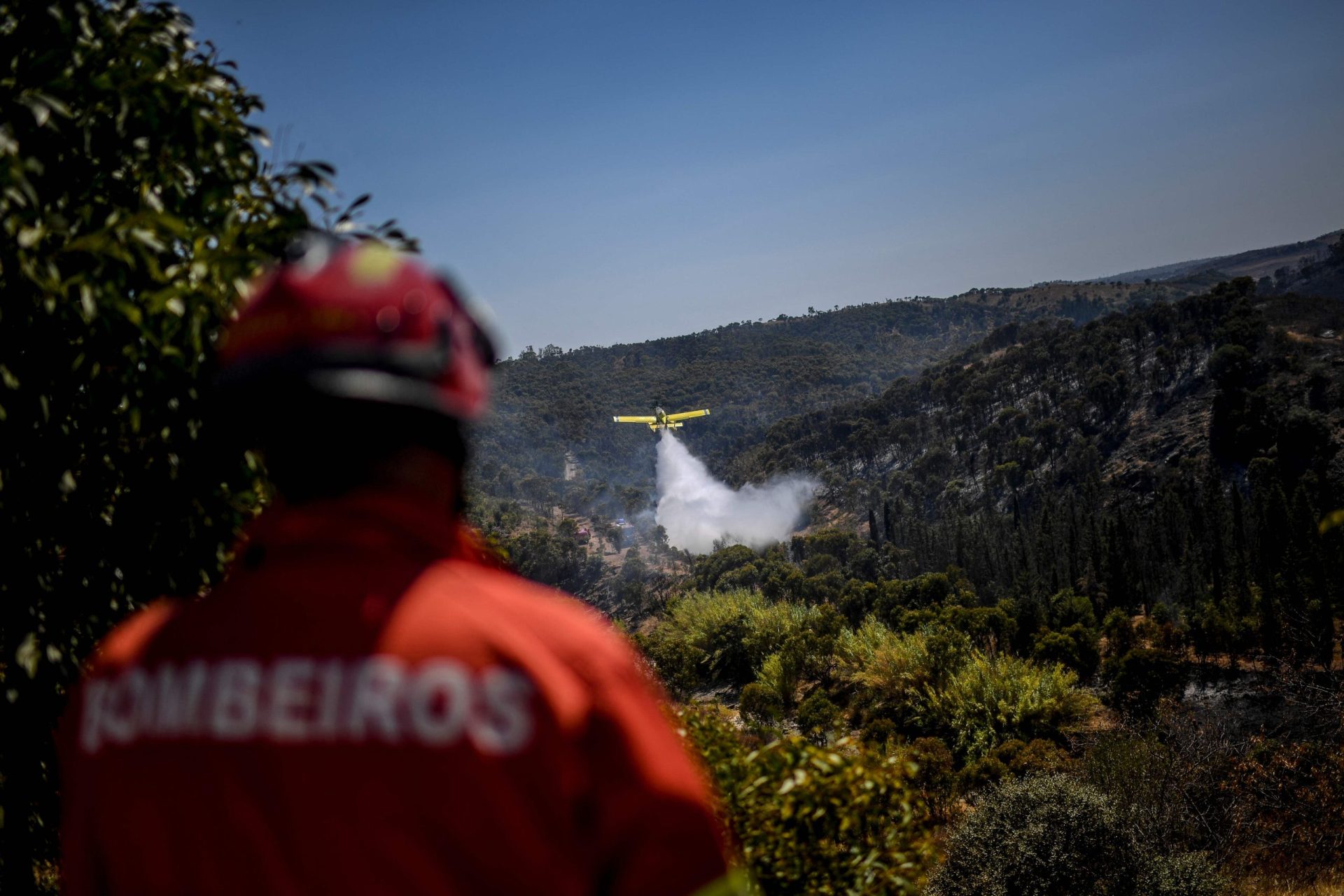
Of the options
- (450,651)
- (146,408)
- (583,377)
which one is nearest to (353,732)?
(450,651)

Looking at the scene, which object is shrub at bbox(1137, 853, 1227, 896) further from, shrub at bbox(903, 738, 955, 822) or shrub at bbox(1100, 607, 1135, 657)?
shrub at bbox(1100, 607, 1135, 657)

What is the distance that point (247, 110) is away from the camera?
4.32 metres

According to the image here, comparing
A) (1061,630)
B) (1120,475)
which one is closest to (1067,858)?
(1061,630)

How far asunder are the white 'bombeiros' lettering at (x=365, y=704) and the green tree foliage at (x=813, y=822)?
9.18 ft

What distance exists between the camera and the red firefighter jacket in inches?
44.3

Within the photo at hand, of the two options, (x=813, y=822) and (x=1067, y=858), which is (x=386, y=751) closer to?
(x=813, y=822)

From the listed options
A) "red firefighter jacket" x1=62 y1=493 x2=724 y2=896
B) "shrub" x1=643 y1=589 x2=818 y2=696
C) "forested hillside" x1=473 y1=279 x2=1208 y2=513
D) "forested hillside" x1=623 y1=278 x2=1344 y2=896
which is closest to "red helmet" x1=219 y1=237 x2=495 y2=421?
"red firefighter jacket" x1=62 y1=493 x2=724 y2=896

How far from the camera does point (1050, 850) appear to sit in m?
14.3

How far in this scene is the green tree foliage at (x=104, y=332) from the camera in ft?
10.1

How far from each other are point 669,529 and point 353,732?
362 ft

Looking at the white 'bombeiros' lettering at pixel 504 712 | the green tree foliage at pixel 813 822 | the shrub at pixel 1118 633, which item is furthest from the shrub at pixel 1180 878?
the shrub at pixel 1118 633

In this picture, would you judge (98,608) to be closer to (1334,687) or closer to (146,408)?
(146,408)

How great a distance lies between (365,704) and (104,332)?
2.90 m

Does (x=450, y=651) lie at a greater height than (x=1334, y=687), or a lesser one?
greater
